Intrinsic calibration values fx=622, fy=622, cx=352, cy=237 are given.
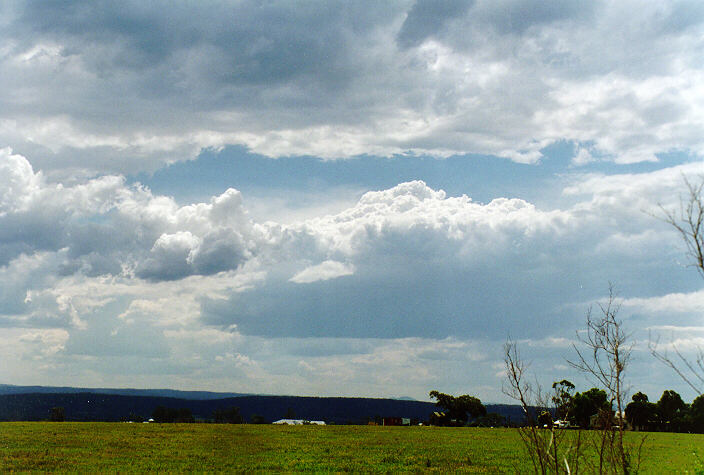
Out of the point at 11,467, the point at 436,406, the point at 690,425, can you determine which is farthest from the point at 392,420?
the point at 11,467

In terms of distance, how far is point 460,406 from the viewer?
122m

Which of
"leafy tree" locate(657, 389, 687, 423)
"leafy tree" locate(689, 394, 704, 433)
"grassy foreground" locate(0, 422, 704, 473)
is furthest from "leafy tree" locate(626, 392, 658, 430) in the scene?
"grassy foreground" locate(0, 422, 704, 473)

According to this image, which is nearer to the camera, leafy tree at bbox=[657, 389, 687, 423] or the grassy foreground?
the grassy foreground

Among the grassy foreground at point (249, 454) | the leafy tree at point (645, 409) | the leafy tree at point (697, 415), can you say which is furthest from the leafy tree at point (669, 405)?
the grassy foreground at point (249, 454)

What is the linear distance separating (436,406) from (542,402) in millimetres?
117879

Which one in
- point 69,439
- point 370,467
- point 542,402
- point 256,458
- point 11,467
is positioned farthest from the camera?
point 69,439

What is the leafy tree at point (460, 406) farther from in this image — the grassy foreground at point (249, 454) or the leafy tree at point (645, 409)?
the grassy foreground at point (249, 454)

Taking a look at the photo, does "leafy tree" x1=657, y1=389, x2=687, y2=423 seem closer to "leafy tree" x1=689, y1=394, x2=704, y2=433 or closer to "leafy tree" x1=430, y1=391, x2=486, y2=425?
"leafy tree" x1=689, y1=394, x2=704, y2=433

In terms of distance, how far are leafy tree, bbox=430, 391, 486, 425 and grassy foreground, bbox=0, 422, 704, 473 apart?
66.7m

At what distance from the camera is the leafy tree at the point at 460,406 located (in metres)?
122

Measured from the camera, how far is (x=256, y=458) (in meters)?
37.9

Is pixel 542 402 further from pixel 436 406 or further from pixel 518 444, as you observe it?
pixel 436 406

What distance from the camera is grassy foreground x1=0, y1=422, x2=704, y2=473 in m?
33.5

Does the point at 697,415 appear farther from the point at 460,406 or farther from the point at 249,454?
the point at 249,454
